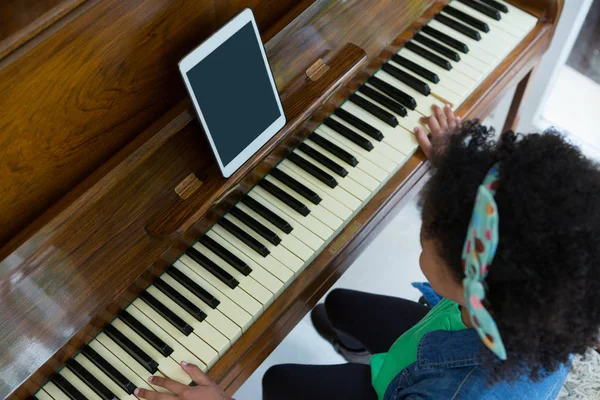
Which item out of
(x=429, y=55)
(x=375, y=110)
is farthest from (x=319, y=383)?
(x=429, y=55)

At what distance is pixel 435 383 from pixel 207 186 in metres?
0.65

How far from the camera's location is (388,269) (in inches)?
97.0

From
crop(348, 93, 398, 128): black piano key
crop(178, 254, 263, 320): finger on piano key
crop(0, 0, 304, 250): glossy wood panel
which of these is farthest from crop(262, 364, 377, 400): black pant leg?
crop(0, 0, 304, 250): glossy wood panel

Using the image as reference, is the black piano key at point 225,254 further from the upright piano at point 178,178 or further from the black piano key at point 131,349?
the black piano key at point 131,349

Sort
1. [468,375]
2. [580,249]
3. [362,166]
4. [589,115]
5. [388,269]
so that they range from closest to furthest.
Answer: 1. [580,249]
2. [468,375]
3. [362,166]
4. [388,269]
5. [589,115]

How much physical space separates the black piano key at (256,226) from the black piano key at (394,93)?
532mm

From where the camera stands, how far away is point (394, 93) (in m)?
1.81

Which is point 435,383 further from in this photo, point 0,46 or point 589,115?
point 589,115

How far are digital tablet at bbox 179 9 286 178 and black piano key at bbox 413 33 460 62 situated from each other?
57cm

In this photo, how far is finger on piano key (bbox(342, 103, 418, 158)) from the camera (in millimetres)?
1729

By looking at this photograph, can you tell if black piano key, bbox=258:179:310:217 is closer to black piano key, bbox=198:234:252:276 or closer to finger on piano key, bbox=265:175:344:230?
finger on piano key, bbox=265:175:344:230

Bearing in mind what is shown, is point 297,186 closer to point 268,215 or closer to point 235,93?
point 268,215

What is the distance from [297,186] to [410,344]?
0.48 m

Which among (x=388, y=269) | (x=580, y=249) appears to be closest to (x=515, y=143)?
(x=580, y=249)
